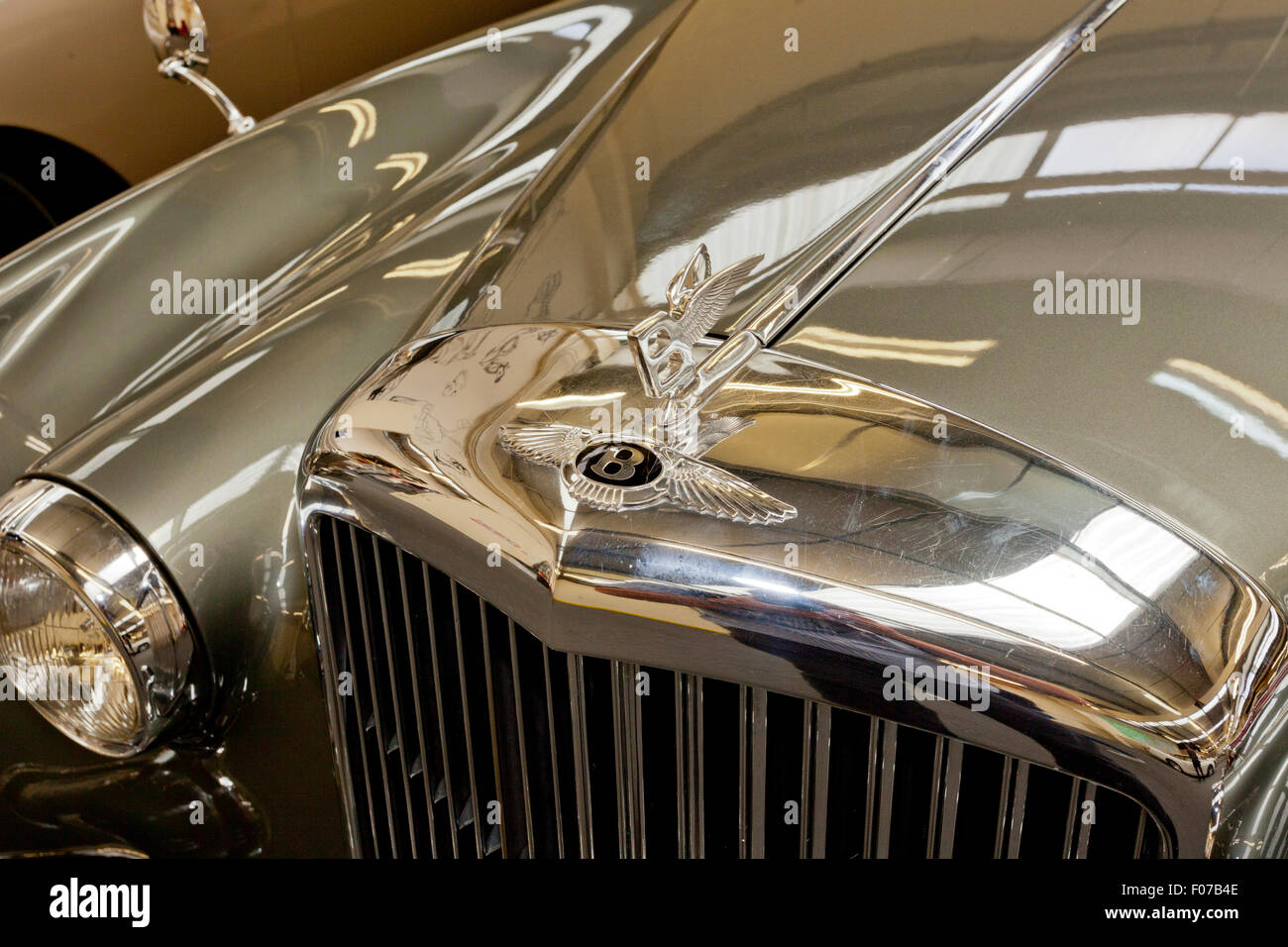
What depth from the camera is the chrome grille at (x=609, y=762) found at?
2.92 ft

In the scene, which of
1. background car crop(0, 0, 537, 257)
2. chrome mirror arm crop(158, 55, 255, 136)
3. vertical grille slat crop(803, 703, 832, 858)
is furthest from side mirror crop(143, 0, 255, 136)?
vertical grille slat crop(803, 703, 832, 858)

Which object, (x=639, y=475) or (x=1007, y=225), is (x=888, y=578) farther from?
(x=1007, y=225)

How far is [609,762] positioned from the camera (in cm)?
100

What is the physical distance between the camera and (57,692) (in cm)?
116

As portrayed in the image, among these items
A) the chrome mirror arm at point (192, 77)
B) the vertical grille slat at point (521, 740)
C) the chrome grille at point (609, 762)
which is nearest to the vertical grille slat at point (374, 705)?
the chrome grille at point (609, 762)

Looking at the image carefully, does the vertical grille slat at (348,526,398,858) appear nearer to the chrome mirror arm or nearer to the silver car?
the silver car

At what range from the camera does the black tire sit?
2336mm

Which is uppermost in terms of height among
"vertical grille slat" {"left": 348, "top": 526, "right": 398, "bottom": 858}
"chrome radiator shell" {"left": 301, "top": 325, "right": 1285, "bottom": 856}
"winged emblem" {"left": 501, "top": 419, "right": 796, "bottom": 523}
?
"winged emblem" {"left": 501, "top": 419, "right": 796, "bottom": 523}

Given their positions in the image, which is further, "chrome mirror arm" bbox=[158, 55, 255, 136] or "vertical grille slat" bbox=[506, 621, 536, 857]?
"chrome mirror arm" bbox=[158, 55, 255, 136]

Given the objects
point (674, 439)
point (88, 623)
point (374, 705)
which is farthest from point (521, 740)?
point (88, 623)

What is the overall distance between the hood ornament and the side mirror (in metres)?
1.04

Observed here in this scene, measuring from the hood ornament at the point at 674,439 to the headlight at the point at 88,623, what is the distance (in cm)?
42
